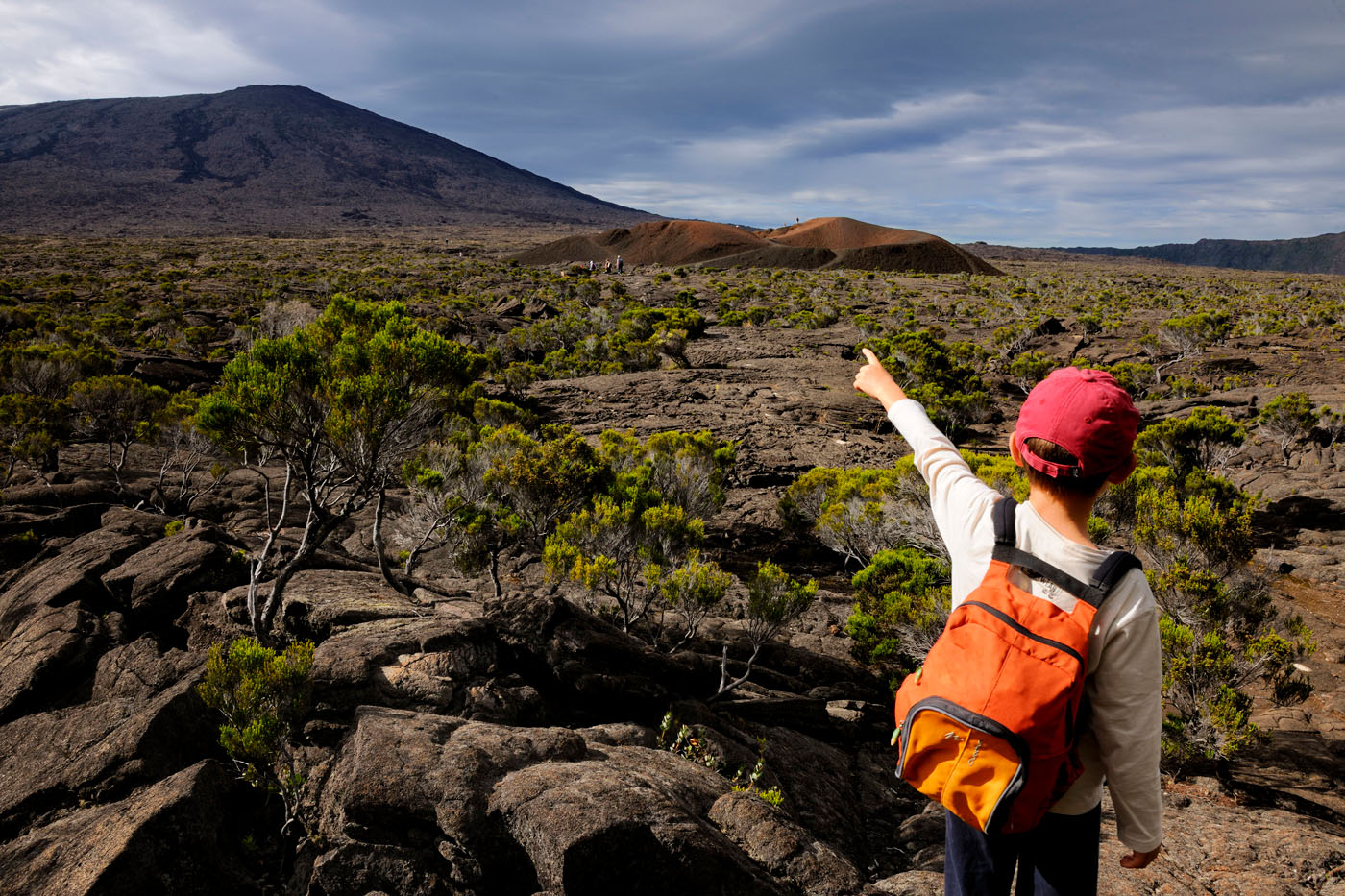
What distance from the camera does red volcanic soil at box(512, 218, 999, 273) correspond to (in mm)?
65312

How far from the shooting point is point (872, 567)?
27.8 ft

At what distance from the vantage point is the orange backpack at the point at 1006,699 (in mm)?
1281

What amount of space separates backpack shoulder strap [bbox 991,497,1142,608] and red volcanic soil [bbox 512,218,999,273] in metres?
65.1

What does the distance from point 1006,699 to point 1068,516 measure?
0.44 meters

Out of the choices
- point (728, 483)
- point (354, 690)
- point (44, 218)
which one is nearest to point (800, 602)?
point (354, 690)

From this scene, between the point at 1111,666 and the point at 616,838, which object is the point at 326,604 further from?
the point at 1111,666

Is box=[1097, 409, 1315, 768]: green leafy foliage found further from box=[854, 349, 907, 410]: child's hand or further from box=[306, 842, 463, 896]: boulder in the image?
box=[306, 842, 463, 896]: boulder

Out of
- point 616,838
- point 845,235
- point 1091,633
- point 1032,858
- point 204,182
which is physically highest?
point 204,182

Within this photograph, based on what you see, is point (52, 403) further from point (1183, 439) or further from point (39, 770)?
point (1183, 439)

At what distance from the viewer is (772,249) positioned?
66750 mm

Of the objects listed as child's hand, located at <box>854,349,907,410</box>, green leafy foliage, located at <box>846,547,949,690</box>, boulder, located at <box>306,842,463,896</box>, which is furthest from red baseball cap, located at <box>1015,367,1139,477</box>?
green leafy foliage, located at <box>846,547,949,690</box>

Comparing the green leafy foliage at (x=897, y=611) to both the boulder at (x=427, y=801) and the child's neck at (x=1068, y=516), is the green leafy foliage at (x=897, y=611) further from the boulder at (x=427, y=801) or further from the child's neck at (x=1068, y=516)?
the child's neck at (x=1068, y=516)

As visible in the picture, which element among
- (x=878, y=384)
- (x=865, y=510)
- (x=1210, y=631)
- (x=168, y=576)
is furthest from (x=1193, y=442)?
(x=168, y=576)

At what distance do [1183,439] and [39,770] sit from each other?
18.8m
